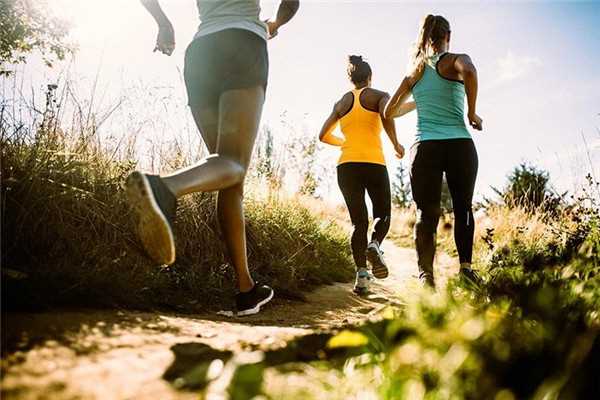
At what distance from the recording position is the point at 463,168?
9.73 feet

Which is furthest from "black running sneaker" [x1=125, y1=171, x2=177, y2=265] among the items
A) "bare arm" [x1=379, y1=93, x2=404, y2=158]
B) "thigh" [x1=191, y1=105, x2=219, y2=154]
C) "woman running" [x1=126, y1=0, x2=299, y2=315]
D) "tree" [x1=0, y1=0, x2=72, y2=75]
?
"tree" [x1=0, y1=0, x2=72, y2=75]

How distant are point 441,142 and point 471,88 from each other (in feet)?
1.39

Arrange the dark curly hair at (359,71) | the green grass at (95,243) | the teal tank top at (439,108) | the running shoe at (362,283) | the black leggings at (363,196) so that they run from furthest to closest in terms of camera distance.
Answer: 1. the dark curly hair at (359,71)
2. the black leggings at (363,196)
3. the running shoe at (362,283)
4. the teal tank top at (439,108)
5. the green grass at (95,243)

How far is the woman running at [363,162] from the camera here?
3791mm

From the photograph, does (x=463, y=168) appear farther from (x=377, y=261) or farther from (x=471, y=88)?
(x=377, y=261)

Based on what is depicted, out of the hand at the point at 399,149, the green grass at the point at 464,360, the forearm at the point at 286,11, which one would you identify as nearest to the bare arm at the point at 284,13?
the forearm at the point at 286,11

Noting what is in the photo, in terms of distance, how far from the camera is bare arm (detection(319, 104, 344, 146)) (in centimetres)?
406

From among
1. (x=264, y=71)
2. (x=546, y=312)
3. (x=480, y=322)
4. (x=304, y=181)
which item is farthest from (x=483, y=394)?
(x=304, y=181)

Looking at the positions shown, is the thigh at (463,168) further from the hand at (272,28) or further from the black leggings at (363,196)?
the hand at (272,28)

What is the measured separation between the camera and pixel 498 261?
3.42 meters

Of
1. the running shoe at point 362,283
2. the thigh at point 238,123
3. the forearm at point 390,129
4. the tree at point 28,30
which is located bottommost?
the running shoe at point 362,283

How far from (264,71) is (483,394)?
1.75m

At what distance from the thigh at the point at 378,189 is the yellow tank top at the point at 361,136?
8 cm

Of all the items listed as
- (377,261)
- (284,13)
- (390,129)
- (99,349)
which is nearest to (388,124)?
(390,129)
